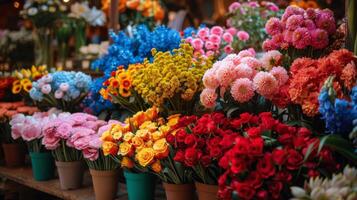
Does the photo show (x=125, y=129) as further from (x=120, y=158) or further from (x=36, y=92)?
(x=36, y=92)

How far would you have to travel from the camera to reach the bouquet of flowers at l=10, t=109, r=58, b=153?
302 centimetres

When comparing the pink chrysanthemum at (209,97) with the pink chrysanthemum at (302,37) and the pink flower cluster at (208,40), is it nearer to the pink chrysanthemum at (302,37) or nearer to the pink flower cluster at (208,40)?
the pink chrysanthemum at (302,37)

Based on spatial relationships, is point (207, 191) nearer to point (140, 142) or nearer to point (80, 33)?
point (140, 142)

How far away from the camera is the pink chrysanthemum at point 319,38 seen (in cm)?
221

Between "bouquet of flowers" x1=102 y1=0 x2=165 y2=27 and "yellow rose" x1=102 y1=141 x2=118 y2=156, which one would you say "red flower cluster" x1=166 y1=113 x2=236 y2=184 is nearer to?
"yellow rose" x1=102 y1=141 x2=118 y2=156

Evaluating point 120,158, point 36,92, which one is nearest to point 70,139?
point 120,158

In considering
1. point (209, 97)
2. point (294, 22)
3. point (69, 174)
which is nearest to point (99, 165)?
point (69, 174)

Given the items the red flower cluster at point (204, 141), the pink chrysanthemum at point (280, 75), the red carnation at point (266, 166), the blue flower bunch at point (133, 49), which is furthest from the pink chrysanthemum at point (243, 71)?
the blue flower bunch at point (133, 49)

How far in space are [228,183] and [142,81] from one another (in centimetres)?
94

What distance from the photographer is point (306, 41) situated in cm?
221

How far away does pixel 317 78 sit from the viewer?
1946 mm

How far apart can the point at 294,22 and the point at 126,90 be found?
1.06m

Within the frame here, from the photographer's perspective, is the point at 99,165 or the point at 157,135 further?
the point at 99,165

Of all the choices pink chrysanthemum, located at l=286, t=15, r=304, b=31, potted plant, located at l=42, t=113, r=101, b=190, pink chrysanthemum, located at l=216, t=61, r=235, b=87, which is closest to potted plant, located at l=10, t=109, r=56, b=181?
potted plant, located at l=42, t=113, r=101, b=190
